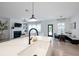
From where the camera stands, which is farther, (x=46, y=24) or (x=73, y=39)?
(x=46, y=24)

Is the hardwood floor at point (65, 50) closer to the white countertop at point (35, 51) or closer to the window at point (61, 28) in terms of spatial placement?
the white countertop at point (35, 51)

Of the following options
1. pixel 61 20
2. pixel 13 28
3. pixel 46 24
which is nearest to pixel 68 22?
pixel 61 20

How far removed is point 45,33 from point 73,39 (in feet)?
20.1

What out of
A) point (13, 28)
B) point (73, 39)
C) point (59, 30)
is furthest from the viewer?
point (59, 30)

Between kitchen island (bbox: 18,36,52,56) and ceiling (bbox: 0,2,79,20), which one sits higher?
ceiling (bbox: 0,2,79,20)

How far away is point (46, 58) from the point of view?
3.40 ft

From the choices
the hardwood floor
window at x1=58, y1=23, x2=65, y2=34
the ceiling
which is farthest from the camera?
window at x1=58, y1=23, x2=65, y2=34

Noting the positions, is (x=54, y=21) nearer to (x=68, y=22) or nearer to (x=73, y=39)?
(x=68, y=22)

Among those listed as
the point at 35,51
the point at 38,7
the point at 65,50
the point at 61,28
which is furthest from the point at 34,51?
the point at 61,28

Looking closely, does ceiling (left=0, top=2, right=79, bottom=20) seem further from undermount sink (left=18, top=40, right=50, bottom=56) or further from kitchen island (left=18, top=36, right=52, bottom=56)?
undermount sink (left=18, top=40, right=50, bottom=56)

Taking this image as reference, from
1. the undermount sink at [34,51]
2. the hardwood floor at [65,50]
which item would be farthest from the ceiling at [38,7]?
the undermount sink at [34,51]

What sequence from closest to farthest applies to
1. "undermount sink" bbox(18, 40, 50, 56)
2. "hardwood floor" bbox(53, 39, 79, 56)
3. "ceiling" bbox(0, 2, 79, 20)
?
"undermount sink" bbox(18, 40, 50, 56)
"hardwood floor" bbox(53, 39, 79, 56)
"ceiling" bbox(0, 2, 79, 20)

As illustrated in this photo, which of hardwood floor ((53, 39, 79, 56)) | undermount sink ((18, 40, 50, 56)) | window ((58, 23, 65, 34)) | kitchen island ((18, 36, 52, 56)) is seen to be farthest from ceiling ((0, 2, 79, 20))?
window ((58, 23, 65, 34))

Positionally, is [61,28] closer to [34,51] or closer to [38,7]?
[38,7]
